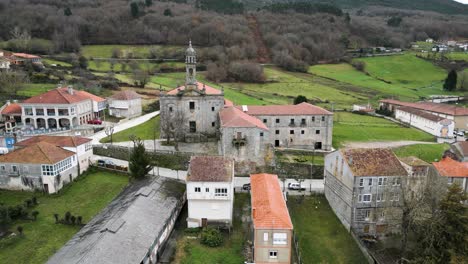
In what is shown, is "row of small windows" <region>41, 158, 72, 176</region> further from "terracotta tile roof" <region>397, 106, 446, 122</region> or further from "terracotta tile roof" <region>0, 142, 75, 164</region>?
"terracotta tile roof" <region>397, 106, 446, 122</region>

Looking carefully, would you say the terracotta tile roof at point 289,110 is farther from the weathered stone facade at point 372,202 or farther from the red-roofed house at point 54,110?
the red-roofed house at point 54,110

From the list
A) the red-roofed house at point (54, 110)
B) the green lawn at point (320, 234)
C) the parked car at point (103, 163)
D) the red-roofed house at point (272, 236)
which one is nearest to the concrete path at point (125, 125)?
the red-roofed house at point (54, 110)

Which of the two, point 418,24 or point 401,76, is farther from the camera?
point 418,24

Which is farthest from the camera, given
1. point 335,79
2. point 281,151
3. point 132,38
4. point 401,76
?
point 132,38

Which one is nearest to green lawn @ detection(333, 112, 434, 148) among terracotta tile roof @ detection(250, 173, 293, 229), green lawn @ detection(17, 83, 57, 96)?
terracotta tile roof @ detection(250, 173, 293, 229)

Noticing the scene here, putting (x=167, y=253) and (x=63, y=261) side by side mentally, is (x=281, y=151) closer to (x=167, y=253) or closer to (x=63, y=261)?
(x=167, y=253)

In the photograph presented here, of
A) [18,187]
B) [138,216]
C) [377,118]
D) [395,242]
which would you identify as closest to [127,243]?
[138,216]

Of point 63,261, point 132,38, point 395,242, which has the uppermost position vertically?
point 132,38
